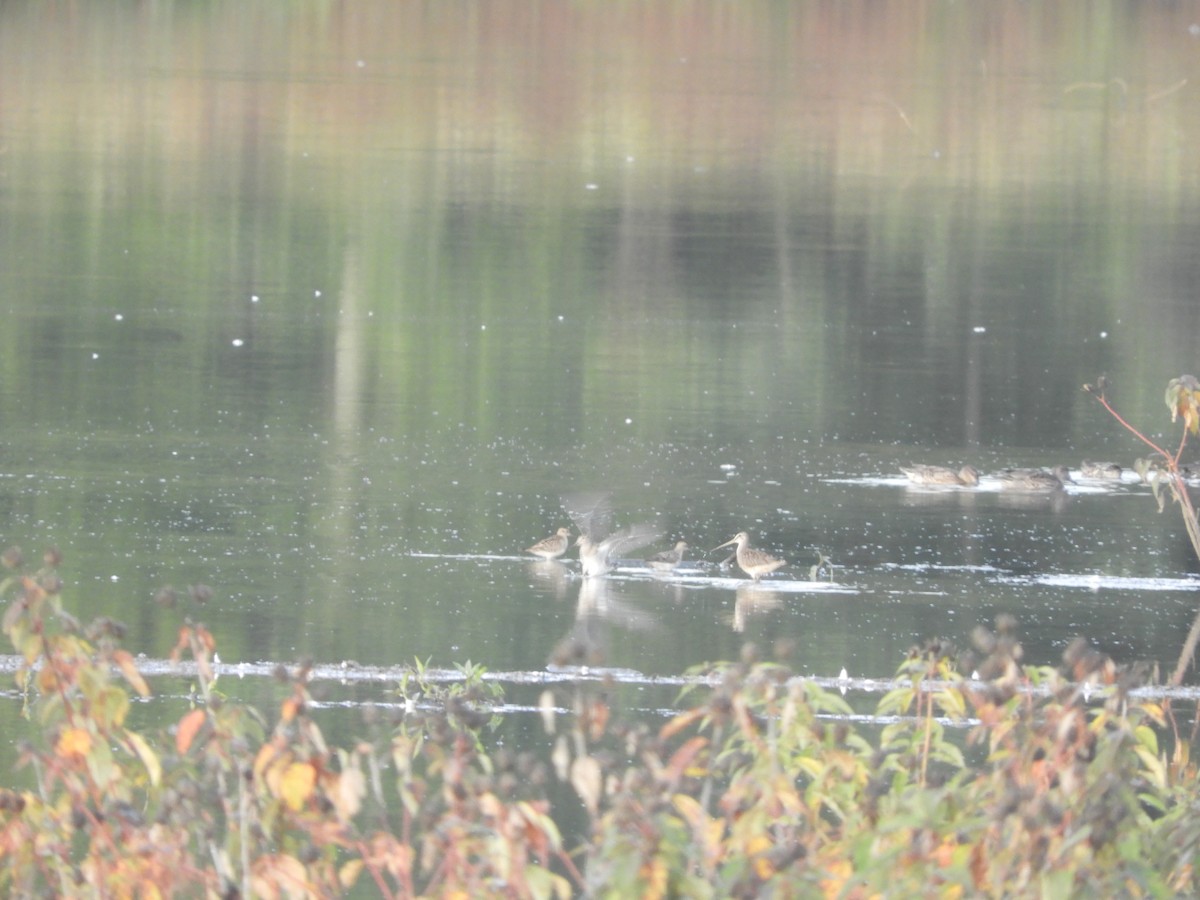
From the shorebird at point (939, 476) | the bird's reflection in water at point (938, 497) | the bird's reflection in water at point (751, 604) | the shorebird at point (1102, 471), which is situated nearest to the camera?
the bird's reflection in water at point (751, 604)

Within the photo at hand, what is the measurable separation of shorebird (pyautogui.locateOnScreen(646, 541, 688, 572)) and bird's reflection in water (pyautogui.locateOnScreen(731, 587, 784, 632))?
362 millimetres

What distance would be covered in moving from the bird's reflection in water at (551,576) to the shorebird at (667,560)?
351 millimetres

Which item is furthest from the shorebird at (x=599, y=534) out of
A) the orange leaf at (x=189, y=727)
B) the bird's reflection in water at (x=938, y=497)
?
the orange leaf at (x=189, y=727)

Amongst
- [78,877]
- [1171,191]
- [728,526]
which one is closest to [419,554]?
[728,526]

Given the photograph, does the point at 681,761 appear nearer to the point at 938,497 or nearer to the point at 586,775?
the point at 586,775

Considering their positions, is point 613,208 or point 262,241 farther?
point 613,208

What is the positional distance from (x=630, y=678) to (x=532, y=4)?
40.0 m

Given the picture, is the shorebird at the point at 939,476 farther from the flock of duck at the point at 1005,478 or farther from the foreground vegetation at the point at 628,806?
the foreground vegetation at the point at 628,806

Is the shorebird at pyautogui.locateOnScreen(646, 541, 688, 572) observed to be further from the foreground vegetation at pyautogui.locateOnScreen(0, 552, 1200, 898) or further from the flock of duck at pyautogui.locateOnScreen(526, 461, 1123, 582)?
the foreground vegetation at pyautogui.locateOnScreen(0, 552, 1200, 898)

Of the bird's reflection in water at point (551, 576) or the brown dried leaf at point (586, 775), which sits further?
the bird's reflection in water at point (551, 576)

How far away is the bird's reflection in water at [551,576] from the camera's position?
32.1ft

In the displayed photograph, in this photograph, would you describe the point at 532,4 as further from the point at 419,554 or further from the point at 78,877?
the point at 78,877

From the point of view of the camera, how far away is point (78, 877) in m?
4.16

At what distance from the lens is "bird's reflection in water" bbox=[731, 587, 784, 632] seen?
9.41 metres
